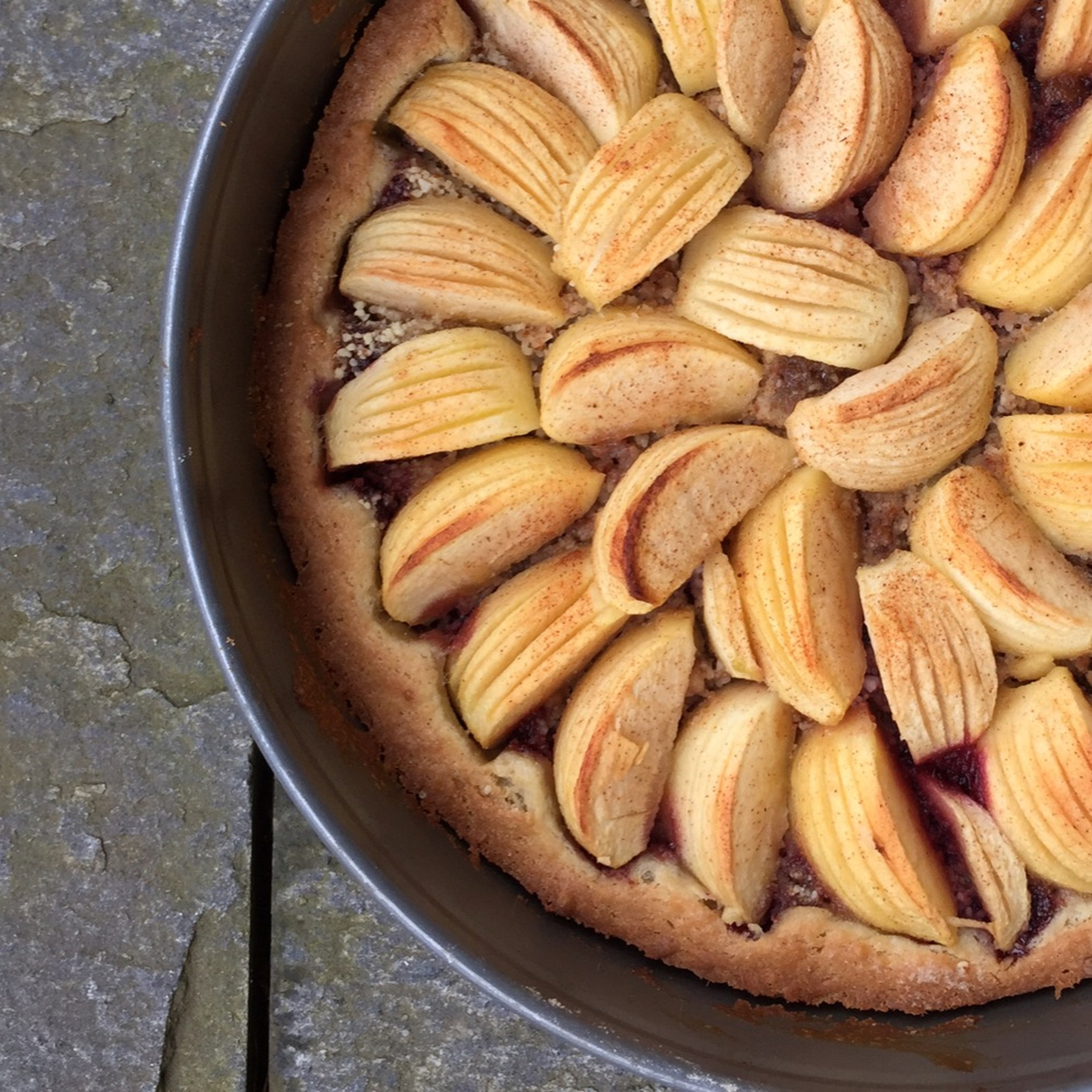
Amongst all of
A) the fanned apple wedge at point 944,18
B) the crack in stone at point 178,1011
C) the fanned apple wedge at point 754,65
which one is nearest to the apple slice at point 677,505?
the fanned apple wedge at point 754,65

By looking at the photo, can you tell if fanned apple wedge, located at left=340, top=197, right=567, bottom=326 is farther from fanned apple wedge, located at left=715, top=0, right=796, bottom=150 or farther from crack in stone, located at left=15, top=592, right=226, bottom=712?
crack in stone, located at left=15, top=592, right=226, bottom=712

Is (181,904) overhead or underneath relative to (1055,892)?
underneath

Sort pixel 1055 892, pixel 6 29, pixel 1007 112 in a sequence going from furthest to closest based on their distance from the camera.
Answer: pixel 6 29
pixel 1055 892
pixel 1007 112

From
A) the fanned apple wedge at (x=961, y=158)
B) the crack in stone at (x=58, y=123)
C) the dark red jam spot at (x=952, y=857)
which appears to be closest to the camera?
the fanned apple wedge at (x=961, y=158)

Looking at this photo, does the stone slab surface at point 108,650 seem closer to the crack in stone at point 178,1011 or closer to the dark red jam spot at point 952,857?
the crack in stone at point 178,1011

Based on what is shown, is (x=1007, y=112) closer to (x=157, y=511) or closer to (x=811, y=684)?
(x=811, y=684)

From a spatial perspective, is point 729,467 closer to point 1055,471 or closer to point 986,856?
point 1055,471

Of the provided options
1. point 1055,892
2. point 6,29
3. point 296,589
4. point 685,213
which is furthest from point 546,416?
point 6,29

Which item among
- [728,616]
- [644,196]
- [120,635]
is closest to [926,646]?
[728,616]
